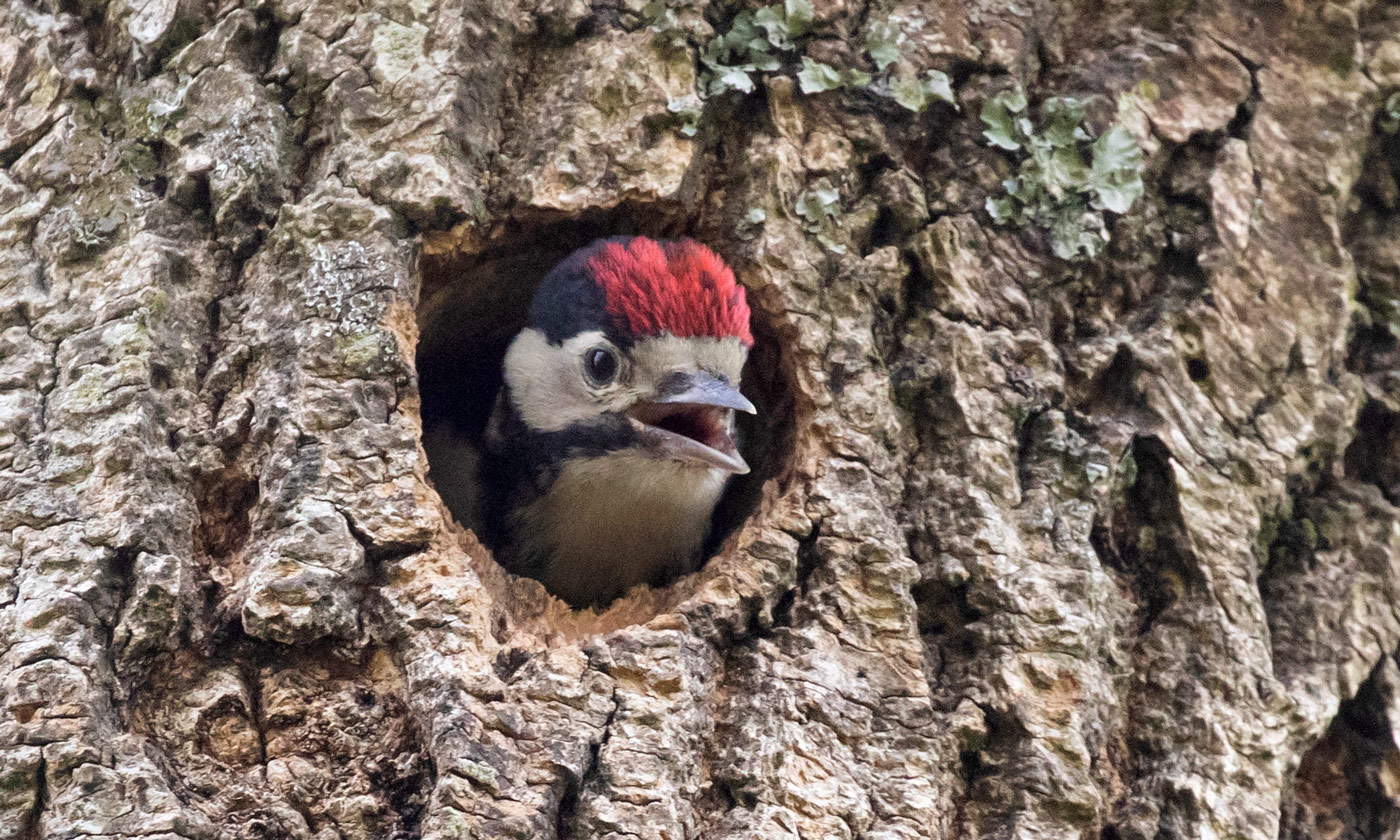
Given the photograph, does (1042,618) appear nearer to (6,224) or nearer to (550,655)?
(550,655)

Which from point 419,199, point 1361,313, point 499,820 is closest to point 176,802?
point 499,820

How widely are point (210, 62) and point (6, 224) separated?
56 cm

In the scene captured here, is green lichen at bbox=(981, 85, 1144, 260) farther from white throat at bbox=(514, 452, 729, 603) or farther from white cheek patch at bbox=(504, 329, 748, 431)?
white throat at bbox=(514, 452, 729, 603)

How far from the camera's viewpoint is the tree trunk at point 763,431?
90.3 inches

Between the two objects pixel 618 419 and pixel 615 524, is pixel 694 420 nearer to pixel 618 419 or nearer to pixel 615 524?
pixel 618 419

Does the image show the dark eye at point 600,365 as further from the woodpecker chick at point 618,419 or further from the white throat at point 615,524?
the white throat at point 615,524

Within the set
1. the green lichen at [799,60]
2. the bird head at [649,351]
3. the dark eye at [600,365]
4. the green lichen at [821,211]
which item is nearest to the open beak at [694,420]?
the bird head at [649,351]

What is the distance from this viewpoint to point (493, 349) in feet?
14.3

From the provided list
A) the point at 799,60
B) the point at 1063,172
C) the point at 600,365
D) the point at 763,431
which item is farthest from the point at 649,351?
the point at 1063,172

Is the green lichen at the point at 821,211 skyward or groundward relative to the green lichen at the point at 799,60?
groundward

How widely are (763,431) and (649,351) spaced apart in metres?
0.49

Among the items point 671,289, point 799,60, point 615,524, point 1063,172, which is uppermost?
point 799,60

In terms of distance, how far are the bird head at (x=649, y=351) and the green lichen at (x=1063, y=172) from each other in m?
0.72

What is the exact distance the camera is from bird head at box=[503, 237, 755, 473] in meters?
3.01
